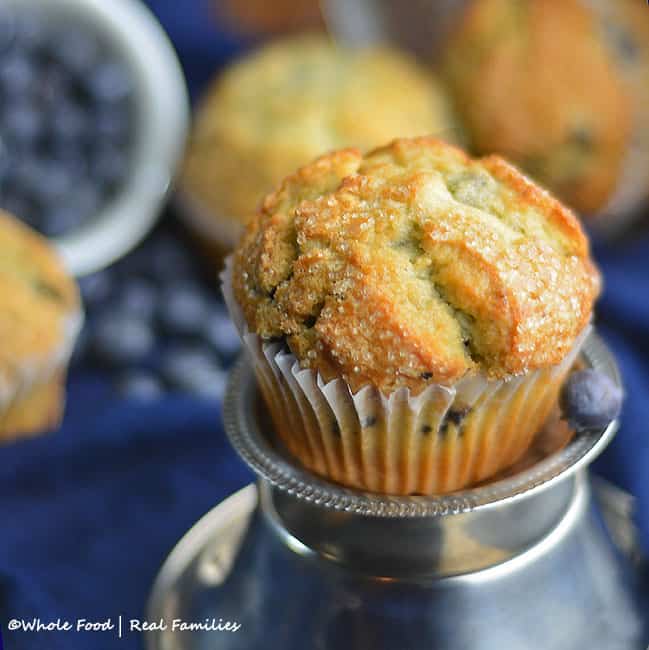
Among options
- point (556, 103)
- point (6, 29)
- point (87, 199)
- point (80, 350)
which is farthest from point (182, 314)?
point (556, 103)

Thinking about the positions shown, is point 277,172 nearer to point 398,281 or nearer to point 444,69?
point 444,69

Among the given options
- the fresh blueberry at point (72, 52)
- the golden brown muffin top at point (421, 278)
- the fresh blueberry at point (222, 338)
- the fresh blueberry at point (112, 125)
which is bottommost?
the fresh blueberry at point (222, 338)

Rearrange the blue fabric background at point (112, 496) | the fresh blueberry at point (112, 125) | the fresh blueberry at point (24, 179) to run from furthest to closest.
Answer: the fresh blueberry at point (112, 125)
the fresh blueberry at point (24, 179)
the blue fabric background at point (112, 496)

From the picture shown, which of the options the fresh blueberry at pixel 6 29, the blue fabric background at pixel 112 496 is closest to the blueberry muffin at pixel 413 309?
the blue fabric background at pixel 112 496

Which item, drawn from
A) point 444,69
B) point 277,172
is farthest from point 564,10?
point 277,172

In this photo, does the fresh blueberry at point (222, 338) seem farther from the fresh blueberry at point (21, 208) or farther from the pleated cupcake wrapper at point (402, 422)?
the pleated cupcake wrapper at point (402, 422)

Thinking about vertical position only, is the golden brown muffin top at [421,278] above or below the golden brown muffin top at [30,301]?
above

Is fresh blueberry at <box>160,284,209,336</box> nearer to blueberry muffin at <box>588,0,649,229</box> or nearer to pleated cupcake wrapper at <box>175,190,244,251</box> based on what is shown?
pleated cupcake wrapper at <box>175,190,244,251</box>
